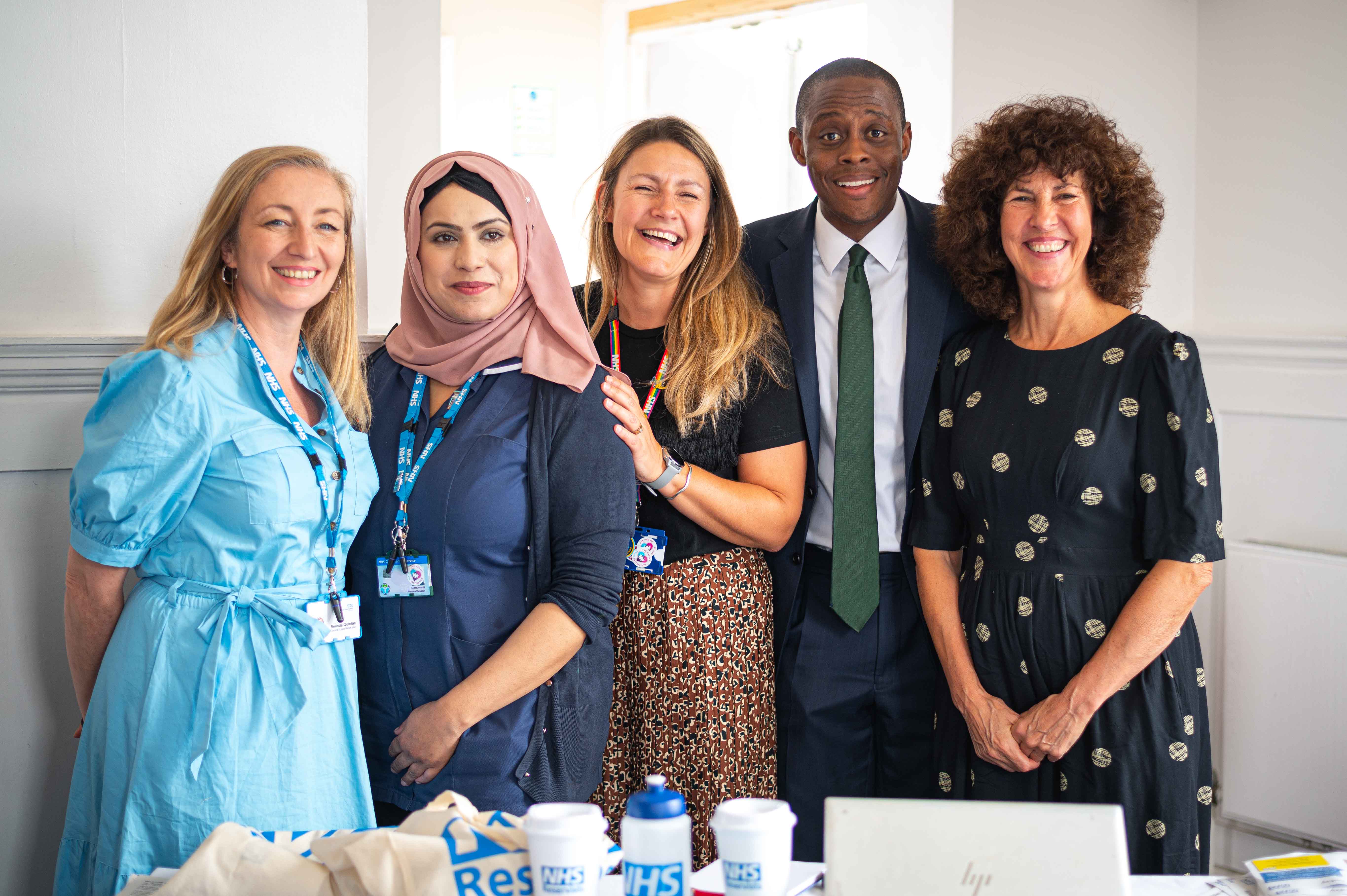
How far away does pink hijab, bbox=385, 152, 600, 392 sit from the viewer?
74.2 inches

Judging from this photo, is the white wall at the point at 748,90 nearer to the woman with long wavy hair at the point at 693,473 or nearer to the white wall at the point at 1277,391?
the white wall at the point at 1277,391

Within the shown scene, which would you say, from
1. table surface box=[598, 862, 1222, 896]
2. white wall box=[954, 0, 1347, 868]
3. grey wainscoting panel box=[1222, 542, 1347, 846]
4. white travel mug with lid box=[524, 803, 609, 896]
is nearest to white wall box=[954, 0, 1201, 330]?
white wall box=[954, 0, 1347, 868]

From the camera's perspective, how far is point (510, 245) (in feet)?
6.25

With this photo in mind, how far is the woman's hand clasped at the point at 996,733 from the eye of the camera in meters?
1.92

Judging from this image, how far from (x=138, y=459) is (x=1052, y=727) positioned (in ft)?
5.36

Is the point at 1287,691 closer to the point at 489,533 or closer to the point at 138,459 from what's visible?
the point at 489,533

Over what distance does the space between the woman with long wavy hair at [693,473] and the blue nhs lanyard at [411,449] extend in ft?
0.92

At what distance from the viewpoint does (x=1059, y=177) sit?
1.97 metres

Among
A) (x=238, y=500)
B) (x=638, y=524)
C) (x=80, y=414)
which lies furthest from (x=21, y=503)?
(x=638, y=524)

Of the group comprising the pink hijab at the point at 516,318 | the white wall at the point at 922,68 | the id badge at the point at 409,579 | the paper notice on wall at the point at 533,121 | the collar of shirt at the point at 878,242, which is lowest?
the id badge at the point at 409,579

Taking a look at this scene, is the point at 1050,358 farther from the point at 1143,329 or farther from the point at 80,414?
the point at 80,414

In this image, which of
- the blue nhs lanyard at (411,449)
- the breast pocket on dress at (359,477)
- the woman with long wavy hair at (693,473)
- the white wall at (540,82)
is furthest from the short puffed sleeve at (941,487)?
the white wall at (540,82)

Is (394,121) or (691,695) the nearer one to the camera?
(691,695)

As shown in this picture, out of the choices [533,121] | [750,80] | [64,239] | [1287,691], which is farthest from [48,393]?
[750,80]
